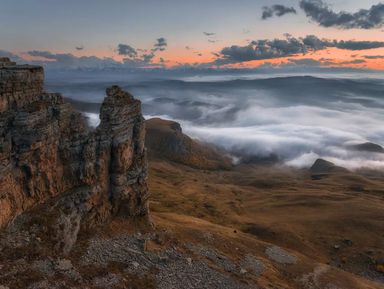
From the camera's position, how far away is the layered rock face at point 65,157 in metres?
49.4

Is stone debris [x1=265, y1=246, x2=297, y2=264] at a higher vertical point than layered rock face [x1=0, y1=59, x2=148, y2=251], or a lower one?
lower

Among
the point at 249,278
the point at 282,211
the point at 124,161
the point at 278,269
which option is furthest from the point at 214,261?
the point at 282,211

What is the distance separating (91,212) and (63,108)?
15.8m

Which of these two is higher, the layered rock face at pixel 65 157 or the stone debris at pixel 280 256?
the layered rock face at pixel 65 157

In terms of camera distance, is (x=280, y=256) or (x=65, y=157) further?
(x=280, y=256)

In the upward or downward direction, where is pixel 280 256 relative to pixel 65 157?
downward

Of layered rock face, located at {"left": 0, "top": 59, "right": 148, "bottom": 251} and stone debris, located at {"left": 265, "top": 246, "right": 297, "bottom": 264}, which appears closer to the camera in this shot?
layered rock face, located at {"left": 0, "top": 59, "right": 148, "bottom": 251}

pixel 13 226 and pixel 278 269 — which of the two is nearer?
pixel 13 226

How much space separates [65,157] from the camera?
56938 mm

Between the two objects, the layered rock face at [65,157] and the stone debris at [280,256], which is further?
the stone debris at [280,256]

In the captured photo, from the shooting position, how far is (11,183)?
1916 inches

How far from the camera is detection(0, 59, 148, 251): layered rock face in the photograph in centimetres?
4944

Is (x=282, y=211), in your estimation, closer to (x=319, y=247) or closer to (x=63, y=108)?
(x=319, y=247)

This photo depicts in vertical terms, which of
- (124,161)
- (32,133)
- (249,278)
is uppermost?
(32,133)
